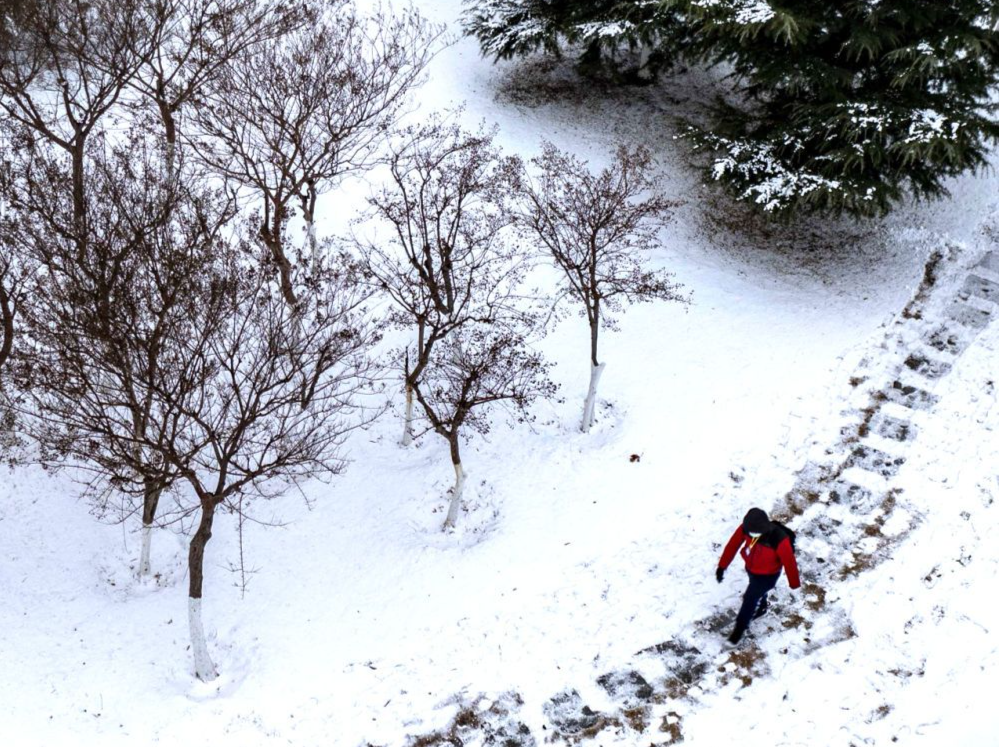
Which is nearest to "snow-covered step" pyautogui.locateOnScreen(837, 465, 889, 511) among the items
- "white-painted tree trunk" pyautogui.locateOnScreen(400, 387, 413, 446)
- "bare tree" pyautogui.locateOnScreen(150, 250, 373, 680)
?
"white-painted tree trunk" pyautogui.locateOnScreen(400, 387, 413, 446)

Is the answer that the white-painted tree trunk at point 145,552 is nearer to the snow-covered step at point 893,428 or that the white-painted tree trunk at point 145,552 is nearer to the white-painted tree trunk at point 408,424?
the white-painted tree trunk at point 408,424

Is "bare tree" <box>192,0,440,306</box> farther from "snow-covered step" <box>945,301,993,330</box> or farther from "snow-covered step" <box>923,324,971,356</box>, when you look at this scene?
"snow-covered step" <box>945,301,993,330</box>

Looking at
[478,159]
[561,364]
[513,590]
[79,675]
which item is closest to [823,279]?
[561,364]

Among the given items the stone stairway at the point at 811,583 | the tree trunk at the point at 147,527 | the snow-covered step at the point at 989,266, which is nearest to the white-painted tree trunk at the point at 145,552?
the tree trunk at the point at 147,527

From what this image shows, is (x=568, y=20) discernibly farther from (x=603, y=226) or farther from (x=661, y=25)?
(x=603, y=226)

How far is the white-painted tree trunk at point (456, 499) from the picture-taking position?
1148 cm

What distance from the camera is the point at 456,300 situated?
13.5 m

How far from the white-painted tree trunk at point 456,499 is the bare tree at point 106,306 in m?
4.03

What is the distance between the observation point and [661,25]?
16.1 metres

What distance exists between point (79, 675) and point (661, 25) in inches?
619

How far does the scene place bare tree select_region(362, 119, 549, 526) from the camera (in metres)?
11.3

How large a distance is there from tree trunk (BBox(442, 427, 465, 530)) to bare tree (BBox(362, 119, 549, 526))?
2 centimetres

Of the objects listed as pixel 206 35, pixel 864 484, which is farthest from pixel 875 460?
pixel 206 35

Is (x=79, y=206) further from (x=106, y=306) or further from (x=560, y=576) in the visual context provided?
(x=560, y=576)
